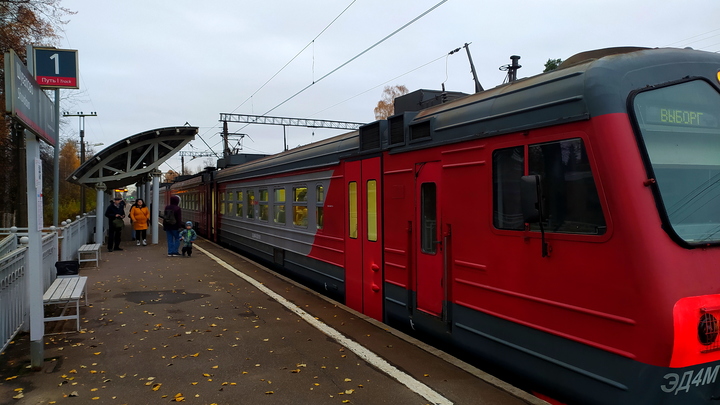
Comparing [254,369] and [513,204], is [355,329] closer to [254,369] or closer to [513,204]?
[254,369]

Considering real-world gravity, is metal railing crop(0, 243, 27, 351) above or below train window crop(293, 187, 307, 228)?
below

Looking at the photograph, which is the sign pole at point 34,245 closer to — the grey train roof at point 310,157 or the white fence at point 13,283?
the white fence at point 13,283

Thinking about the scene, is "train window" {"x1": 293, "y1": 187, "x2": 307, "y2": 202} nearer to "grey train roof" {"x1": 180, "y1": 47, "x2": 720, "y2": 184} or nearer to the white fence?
"grey train roof" {"x1": 180, "y1": 47, "x2": 720, "y2": 184}

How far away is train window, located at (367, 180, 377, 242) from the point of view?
674cm

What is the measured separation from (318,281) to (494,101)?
5341 millimetres

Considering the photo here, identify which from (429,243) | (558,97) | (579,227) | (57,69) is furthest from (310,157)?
(579,227)

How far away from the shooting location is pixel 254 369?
16.6 feet

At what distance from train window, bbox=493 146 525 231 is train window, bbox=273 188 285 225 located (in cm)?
686

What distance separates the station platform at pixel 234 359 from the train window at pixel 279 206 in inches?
101

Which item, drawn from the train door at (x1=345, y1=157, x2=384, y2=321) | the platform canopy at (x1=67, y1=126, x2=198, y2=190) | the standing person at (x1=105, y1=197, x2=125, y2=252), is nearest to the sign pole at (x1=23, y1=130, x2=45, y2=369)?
the train door at (x1=345, y1=157, x2=384, y2=321)

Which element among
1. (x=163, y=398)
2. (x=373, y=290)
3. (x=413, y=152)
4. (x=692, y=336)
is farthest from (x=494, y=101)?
(x=163, y=398)

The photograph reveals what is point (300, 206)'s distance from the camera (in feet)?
31.8

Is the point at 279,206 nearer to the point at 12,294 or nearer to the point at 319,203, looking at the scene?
the point at 319,203

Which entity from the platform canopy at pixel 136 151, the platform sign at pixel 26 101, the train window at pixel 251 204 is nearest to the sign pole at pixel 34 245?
the platform sign at pixel 26 101
